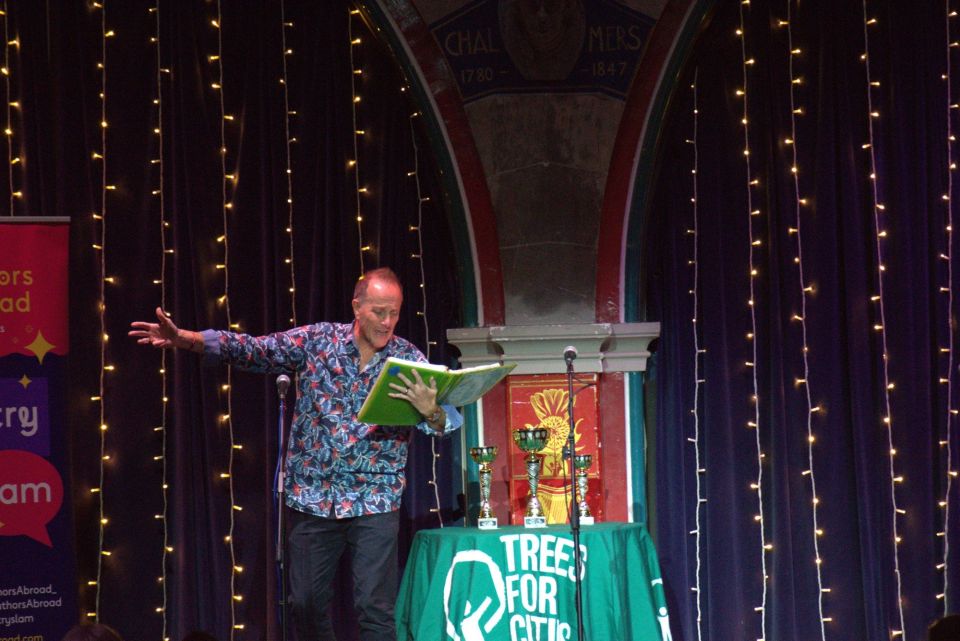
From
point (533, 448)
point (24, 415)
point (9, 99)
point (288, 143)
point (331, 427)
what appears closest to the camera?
point (331, 427)

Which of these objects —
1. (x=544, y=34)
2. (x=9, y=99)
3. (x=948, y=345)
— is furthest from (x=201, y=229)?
(x=948, y=345)

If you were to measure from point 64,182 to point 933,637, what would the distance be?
4.31 meters

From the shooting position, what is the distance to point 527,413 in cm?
552

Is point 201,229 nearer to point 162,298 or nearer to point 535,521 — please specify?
point 162,298

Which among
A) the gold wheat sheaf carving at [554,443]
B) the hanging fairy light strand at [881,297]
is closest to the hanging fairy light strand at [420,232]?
the gold wheat sheaf carving at [554,443]

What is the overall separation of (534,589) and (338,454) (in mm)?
936

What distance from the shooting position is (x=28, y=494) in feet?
15.0

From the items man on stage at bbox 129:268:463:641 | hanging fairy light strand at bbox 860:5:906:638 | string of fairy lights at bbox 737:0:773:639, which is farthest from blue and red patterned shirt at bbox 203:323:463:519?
hanging fairy light strand at bbox 860:5:906:638

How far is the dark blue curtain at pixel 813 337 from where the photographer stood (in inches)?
215

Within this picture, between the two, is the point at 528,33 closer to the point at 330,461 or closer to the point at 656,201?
the point at 656,201

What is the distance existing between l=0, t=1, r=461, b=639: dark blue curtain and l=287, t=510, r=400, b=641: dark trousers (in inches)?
42.3

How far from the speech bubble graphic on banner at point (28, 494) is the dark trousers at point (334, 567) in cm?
94

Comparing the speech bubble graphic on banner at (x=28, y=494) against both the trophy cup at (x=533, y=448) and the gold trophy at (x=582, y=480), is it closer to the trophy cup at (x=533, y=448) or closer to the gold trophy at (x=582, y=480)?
the trophy cup at (x=533, y=448)

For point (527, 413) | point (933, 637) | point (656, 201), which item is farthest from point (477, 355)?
point (933, 637)
